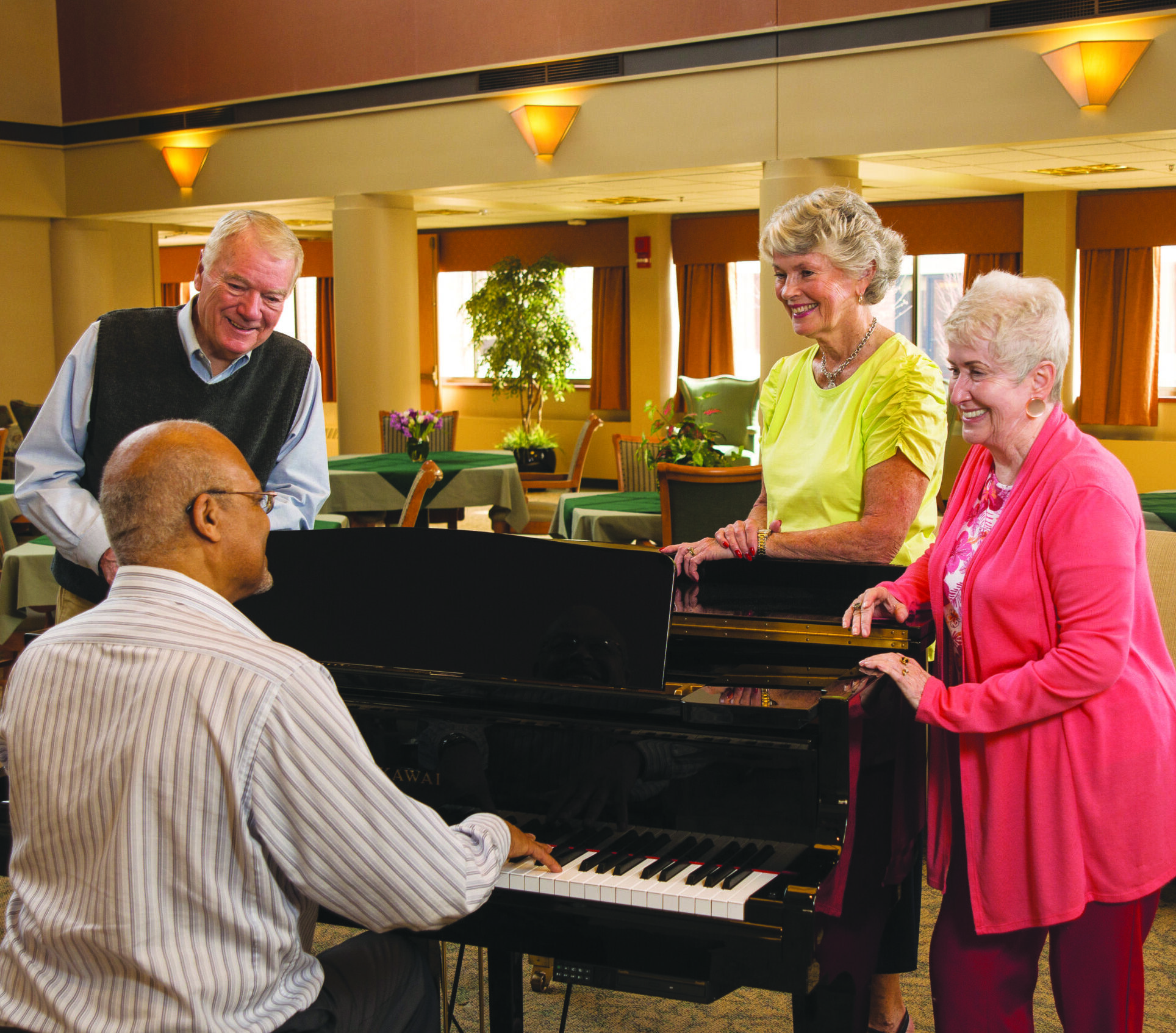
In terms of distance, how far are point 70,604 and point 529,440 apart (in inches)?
379

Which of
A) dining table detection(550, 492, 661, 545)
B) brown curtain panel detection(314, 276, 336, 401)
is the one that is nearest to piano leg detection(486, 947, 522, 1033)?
dining table detection(550, 492, 661, 545)

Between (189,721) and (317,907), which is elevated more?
(189,721)

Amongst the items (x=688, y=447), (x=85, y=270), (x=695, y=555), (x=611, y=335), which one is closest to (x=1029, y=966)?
(x=695, y=555)

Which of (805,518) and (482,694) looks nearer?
(482,694)

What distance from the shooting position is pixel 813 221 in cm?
239

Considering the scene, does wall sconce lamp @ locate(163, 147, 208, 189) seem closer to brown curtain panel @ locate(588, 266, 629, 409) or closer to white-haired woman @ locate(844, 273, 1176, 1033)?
brown curtain panel @ locate(588, 266, 629, 409)

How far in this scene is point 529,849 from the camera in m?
1.74

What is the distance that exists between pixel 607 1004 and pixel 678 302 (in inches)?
398

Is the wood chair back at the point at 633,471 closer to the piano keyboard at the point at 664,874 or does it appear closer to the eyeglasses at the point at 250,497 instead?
the piano keyboard at the point at 664,874

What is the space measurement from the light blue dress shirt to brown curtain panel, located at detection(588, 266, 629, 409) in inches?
396

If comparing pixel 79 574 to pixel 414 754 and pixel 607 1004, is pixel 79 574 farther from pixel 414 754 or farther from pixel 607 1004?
pixel 607 1004

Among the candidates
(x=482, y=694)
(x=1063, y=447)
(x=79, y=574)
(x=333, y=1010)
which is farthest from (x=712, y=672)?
(x=79, y=574)

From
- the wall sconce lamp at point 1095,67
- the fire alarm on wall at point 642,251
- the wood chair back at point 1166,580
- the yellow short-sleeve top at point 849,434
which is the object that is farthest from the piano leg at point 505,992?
the fire alarm on wall at point 642,251

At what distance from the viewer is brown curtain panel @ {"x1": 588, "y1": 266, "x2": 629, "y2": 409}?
12648mm
